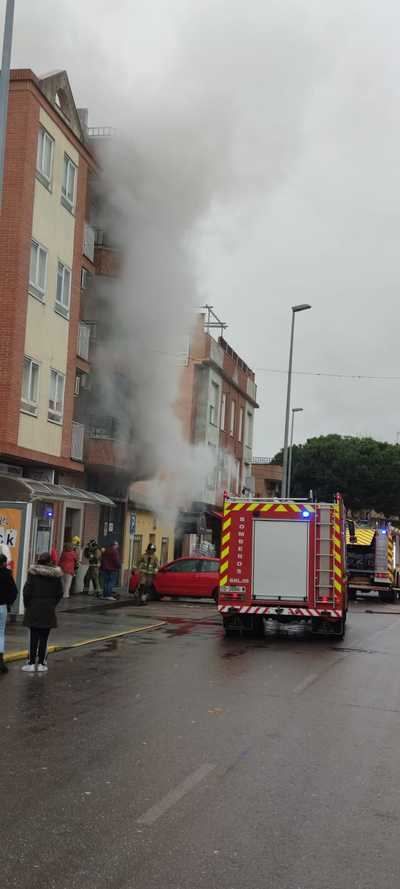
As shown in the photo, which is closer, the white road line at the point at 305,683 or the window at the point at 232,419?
the white road line at the point at 305,683

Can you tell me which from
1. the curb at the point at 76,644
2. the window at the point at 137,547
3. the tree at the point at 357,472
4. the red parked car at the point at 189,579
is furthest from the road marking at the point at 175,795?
the tree at the point at 357,472

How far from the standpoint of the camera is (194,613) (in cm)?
2270

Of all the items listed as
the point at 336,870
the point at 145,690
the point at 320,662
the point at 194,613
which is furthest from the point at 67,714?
the point at 194,613

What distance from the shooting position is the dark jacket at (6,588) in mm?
10680

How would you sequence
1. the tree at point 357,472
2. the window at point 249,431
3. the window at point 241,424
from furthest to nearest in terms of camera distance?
1. the tree at point 357,472
2. the window at point 249,431
3. the window at point 241,424

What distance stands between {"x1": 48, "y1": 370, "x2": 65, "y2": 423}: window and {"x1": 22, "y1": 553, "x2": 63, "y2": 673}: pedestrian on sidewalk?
42.7 feet

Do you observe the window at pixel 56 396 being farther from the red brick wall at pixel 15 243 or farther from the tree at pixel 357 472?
the tree at pixel 357 472

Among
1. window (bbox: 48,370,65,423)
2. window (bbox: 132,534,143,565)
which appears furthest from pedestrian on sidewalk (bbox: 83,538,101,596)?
window (bbox: 132,534,143,565)

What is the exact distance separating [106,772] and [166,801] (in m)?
0.81

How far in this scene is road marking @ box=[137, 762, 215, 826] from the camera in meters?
5.16

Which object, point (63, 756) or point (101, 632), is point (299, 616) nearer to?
point (101, 632)

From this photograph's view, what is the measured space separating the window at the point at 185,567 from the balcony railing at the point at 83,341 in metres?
6.61

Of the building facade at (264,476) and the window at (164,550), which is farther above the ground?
the building facade at (264,476)

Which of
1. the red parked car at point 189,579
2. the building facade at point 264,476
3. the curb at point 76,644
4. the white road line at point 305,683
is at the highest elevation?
the building facade at point 264,476
